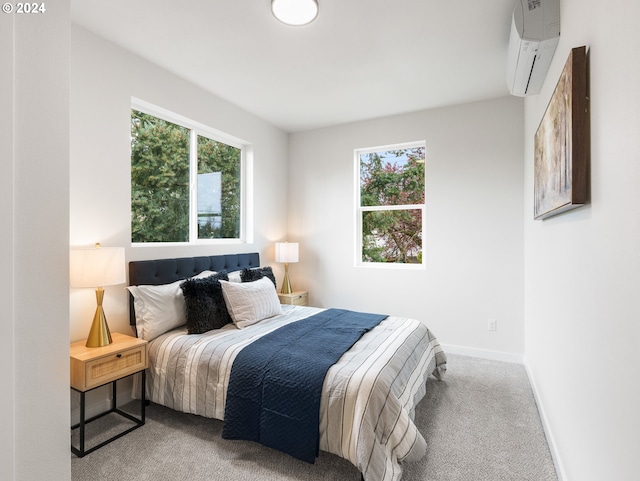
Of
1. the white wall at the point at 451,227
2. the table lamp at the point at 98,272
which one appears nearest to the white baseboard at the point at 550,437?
the white wall at the point at 451,227

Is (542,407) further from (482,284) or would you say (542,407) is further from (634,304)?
(634,304)

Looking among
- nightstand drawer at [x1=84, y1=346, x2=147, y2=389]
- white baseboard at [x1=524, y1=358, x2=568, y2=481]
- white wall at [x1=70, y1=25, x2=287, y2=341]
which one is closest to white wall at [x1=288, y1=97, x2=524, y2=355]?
white baseboard at [x1=524, y1=358, x2=568, y2=481]

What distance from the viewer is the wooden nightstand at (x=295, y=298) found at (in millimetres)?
4051

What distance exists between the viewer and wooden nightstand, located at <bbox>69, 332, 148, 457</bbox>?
195 centimetres

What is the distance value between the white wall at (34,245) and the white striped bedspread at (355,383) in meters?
1.05

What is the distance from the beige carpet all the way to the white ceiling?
2701 millimetres

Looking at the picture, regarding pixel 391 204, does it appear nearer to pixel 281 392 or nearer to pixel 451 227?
pixel 451 227

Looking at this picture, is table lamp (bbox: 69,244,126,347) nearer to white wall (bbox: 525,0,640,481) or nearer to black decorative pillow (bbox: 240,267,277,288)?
black decorative pillow (bbox: 240,267,277,288)

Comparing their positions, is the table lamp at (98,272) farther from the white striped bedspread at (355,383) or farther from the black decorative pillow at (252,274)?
the black decorative pillow at (252,274)

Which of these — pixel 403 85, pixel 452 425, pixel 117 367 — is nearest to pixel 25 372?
pixel 117 367

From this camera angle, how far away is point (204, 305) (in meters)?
2.63

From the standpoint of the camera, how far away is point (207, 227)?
11.5 ft

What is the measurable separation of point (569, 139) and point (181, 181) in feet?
9.84

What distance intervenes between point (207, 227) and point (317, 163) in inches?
67.0
